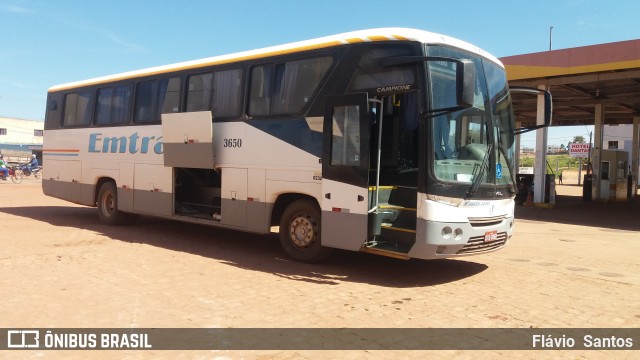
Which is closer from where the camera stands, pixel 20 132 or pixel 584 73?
pixel 584 73

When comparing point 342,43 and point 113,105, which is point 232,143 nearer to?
point 342,43

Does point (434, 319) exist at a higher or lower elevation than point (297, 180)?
lower

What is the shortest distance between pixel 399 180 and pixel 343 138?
3.55ft

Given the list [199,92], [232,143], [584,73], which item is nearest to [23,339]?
[232,143]

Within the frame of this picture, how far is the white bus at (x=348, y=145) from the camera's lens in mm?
6312

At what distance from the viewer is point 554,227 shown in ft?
44.3

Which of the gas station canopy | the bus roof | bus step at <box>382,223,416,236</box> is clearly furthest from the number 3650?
the gas station canopy

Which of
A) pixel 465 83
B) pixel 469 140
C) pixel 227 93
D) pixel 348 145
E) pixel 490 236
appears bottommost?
pixel 490 236

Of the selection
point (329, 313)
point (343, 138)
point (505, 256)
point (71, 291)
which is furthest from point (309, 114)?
point (505, 256)

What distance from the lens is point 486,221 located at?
6594 mm

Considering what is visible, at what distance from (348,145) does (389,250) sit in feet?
5.08

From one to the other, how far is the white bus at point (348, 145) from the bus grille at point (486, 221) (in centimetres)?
2

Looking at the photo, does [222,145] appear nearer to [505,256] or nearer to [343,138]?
[343,138]

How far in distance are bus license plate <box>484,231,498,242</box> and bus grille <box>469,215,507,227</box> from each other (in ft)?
0.41
